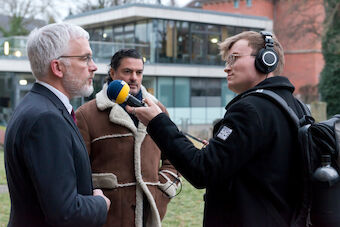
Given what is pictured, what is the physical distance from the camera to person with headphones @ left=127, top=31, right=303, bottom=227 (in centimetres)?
237

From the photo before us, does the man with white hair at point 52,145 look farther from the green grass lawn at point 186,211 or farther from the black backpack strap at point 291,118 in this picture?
the green grass lawn at point 186,211

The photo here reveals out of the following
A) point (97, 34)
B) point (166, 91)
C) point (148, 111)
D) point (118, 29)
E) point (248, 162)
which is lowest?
point (166, 91)

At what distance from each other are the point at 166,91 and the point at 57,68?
2728 centimetres

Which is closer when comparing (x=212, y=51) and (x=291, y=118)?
(x=291, y=118)

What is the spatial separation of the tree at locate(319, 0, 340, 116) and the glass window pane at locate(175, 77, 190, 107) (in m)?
8.61

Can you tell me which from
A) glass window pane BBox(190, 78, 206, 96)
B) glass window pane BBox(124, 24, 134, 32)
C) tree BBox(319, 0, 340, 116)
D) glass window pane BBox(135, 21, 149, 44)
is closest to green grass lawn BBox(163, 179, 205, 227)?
tree BBox(319, 0, 340, 116)

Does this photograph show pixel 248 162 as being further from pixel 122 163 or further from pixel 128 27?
pixel 128 27

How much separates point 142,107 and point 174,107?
2707 cm

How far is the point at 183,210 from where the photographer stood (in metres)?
7.85

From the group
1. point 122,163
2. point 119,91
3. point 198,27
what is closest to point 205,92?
point 198,27

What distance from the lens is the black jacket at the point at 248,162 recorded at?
7.79ft

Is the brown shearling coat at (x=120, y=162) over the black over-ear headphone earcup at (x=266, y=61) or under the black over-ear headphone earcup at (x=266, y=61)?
under

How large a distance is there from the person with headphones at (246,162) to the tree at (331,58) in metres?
24.3

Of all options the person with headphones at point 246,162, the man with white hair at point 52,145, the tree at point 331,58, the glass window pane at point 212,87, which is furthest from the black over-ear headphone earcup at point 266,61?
the glass window pane at point 212,87
